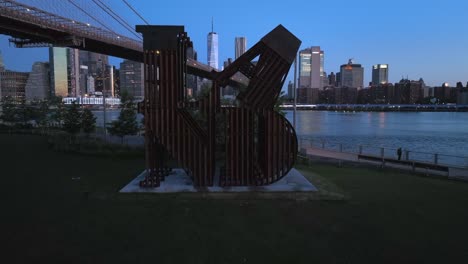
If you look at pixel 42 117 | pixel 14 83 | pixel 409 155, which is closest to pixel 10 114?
pixel 42 117

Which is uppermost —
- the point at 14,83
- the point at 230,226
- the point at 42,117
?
the point at 14,83

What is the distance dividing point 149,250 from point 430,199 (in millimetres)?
7119

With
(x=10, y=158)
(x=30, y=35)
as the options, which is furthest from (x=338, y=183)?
(x=30, y=35)

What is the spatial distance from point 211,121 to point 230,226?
3.59 metres

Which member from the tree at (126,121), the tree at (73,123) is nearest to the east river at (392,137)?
the tree at (126,121)

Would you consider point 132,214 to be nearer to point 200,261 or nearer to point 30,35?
point 200,261

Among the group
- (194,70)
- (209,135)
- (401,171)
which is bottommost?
(401,171)

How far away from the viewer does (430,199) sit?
340 inches

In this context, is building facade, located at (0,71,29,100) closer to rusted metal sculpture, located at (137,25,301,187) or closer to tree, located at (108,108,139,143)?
tree, located at (108,108,139,143)

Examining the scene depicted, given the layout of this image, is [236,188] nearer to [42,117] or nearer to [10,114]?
[42,117]

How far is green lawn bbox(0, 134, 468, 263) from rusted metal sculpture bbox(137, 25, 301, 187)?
1.17 meters

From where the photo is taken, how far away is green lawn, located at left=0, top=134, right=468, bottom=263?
5324 millimetres

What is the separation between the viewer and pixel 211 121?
943 cm

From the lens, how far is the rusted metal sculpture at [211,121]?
9.15 m
